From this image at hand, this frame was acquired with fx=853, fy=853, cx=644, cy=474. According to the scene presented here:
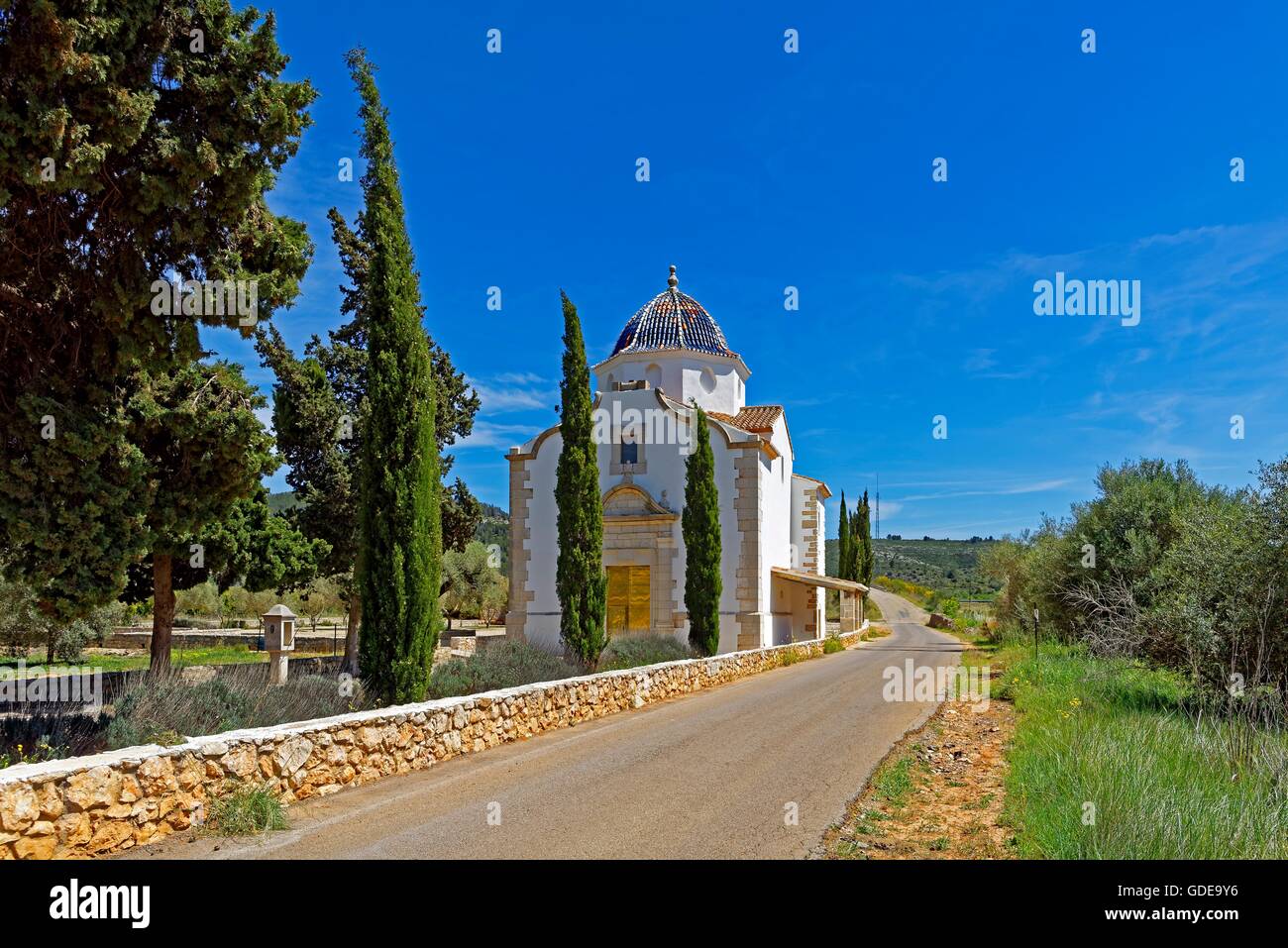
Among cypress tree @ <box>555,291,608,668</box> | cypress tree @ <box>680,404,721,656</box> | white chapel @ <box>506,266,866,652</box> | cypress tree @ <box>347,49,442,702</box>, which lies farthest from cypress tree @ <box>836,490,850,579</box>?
cypress tree @ <box>347,49,442,702</box>

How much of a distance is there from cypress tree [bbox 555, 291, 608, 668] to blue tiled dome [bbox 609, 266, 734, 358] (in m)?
10.9

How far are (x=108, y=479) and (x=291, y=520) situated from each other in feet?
42.3

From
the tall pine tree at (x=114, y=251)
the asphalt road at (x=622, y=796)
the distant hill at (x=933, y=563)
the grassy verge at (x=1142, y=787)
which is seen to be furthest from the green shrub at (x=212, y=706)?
the distant hill at (x=933, y=563)

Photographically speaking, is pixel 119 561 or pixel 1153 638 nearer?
pixel 119 561

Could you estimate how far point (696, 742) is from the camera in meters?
10.0

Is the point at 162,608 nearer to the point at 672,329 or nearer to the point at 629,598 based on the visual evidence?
the point at 629,598

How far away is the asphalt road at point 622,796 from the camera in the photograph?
564cm

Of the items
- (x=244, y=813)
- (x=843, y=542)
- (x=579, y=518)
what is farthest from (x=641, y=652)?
(x=843, y=542)

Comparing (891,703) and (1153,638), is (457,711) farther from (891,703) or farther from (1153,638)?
(1153,638)

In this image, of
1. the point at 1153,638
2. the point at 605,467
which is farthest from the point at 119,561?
the point at 605,467

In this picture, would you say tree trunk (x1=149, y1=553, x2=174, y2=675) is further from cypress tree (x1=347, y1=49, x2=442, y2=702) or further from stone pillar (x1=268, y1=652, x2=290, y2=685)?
cypress tree (x1=347, y1=49, x2=442, y2=702)

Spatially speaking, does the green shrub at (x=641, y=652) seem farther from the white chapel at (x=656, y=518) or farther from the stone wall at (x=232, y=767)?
the stone wall at (x=232, y=767)

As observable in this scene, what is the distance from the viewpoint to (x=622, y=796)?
713 centimetres

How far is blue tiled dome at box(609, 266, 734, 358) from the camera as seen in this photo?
27.9 m
